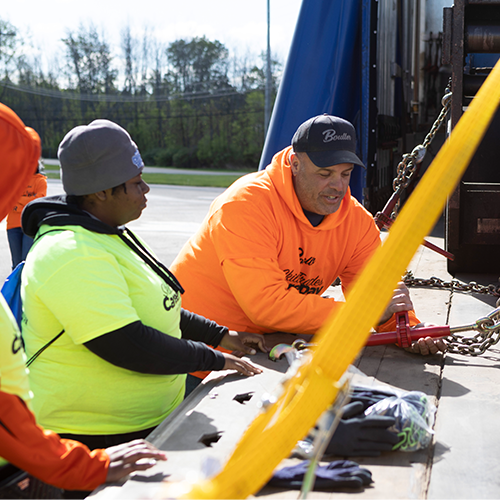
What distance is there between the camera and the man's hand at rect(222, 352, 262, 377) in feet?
8.31

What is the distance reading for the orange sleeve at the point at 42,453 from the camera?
1634mm

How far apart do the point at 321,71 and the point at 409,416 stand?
432cm

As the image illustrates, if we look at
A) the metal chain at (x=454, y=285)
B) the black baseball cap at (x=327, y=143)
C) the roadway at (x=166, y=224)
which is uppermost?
the black baseball cap at (x=327, y=143)

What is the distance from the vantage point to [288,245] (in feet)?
10.6

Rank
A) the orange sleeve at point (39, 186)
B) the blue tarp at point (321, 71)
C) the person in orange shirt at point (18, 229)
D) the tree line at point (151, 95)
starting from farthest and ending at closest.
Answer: the tree line at point (151, 95) → the orange sleeve at point (39, 186) → the person in orange shirt at point (18, 229) → the blue tarp at point (321, 71)

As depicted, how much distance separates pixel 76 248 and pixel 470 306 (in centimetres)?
268

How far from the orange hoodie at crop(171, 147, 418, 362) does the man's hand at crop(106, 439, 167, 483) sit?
3.95 ft

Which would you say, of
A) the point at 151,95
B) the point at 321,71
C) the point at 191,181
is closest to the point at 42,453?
the point at 321,71

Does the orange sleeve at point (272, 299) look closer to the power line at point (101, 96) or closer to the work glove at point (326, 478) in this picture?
the work glove at point (326, 478)

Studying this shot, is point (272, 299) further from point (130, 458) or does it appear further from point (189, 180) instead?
point (189, 180)

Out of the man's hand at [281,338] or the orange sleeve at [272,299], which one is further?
the man's hand at [281,338]

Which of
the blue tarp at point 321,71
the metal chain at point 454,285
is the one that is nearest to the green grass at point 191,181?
the blue tarp at point 321,71

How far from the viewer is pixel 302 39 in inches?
228

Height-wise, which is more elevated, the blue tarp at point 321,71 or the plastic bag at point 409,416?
the blue tarp at point 321,71
